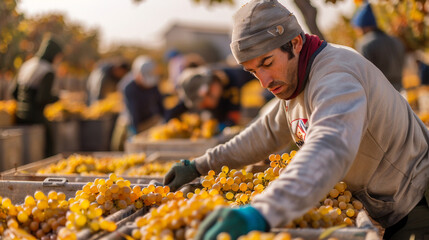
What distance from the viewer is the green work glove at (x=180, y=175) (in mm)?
2580

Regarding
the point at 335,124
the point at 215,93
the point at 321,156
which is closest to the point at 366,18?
the point at 215,93

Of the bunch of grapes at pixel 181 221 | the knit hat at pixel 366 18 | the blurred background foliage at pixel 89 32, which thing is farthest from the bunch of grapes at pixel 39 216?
the knit hat at pixel 366 18

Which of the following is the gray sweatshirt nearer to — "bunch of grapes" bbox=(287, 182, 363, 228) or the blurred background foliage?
"bunch of grapes" bbox=(287, 182, 363, 228)

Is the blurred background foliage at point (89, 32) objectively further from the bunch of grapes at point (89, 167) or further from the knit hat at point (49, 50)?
the bunch of grapes at point (89, 167)

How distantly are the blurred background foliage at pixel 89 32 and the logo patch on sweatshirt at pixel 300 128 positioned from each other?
1192mm

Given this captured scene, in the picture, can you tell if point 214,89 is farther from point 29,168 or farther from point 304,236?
point 304,236

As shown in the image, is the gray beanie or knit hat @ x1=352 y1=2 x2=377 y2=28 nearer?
the gray beanie

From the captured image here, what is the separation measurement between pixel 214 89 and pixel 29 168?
277cm

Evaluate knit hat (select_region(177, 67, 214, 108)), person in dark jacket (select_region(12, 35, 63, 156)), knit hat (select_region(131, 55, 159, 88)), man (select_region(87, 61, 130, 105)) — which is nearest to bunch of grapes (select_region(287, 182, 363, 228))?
knit hat (select_region(177, 67, 214, 108))

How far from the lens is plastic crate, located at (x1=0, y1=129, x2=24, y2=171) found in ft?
18.9

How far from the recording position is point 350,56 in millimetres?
2021

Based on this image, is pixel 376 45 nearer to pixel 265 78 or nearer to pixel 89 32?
pixel 265 78

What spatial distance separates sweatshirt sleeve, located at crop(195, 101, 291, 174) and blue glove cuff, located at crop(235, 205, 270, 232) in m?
1.15

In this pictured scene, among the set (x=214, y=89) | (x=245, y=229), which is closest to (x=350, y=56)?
(x=245, y=229)
